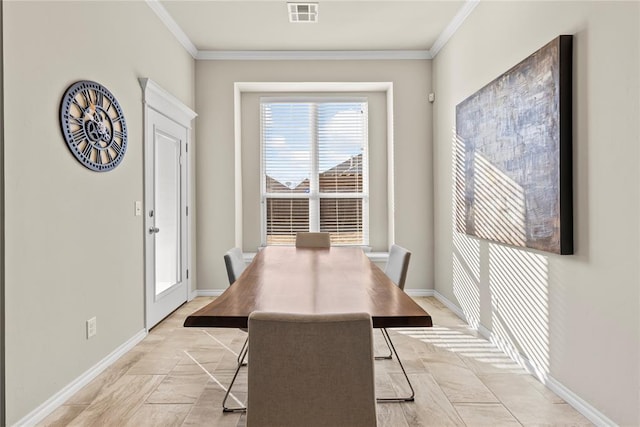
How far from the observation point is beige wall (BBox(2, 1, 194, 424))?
1925 millimetres

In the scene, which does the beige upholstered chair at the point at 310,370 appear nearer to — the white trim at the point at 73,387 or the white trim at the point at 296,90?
the white trim at the point at 73,387

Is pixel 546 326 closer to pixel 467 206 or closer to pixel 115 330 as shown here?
pixel 467 206

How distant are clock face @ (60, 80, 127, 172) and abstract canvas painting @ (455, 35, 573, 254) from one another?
110 inches

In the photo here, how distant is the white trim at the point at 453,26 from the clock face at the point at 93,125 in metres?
3.08

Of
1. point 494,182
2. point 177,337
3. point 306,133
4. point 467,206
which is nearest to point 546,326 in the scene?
point 494,182

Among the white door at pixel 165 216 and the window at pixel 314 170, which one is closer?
the white door at pixel 165 216

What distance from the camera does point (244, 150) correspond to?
5.01 meters

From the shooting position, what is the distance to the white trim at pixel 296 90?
15.4 feet

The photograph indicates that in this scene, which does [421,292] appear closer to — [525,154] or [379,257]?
[379,257]

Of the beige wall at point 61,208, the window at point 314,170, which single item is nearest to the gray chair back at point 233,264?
the beige wall at point 61,208

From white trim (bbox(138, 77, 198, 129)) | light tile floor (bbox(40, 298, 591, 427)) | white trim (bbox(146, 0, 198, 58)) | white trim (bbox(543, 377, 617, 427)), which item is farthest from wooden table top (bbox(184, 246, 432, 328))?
white trim (bbox(146, 0, 198, 58))

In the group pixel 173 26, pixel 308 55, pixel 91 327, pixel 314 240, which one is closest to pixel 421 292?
pixel 314 240

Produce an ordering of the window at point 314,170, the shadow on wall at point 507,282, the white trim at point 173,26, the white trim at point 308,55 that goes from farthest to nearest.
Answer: the window at point 314,170 < the white trim at point 308,55 < the white trim at point 173,26 < the shadow on wall at point 507,282

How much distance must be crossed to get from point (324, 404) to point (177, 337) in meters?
2.45
